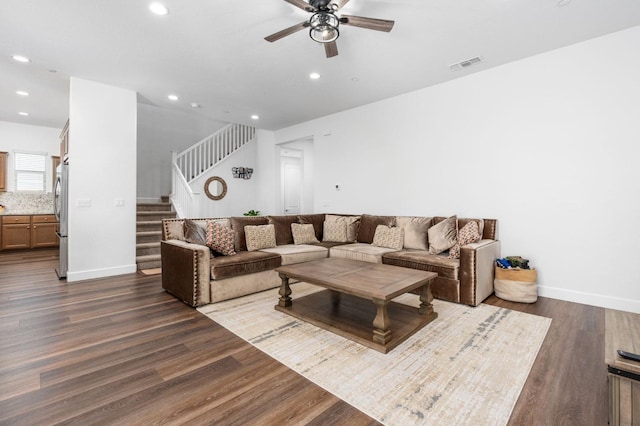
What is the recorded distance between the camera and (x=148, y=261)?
5121mm

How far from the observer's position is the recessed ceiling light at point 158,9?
104 inches

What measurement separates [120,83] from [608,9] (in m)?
5.95

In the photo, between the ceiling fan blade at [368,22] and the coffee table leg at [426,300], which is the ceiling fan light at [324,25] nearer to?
the ceiling fan blade at [368,22]

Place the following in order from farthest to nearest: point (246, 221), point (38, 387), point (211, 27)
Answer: point (246, 221)
point (211, 27)
point (38, 387)

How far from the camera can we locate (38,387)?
1822 mm

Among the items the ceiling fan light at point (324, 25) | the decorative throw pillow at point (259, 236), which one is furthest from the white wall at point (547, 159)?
the ceiling fan light at point (324, 25)

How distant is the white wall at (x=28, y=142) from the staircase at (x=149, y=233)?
119 inches

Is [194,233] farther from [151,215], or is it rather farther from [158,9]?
[151,215]

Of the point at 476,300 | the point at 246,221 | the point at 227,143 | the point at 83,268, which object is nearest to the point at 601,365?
the point at 476,300

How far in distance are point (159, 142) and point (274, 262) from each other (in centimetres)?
610

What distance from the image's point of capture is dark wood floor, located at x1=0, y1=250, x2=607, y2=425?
159cm

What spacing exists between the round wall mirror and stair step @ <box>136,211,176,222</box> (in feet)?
3.32

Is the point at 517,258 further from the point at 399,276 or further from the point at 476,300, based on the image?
the point at 399,276

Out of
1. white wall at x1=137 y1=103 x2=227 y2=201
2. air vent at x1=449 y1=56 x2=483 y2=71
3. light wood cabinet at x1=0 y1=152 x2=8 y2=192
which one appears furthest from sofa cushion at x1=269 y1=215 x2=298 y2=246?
light wood cabinet at x1=0 y1=152 x2=8 y2=192
